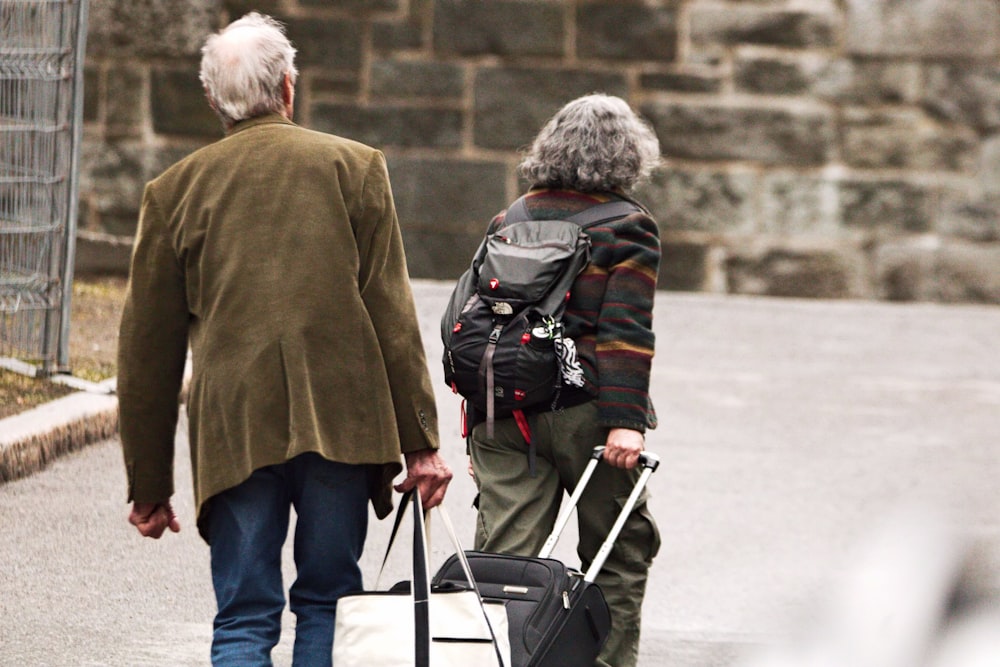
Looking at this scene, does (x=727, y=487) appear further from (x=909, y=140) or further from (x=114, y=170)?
(x=114, y=170)

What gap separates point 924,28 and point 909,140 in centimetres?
74

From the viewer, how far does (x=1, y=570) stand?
5320mm

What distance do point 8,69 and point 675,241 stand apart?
4861mm

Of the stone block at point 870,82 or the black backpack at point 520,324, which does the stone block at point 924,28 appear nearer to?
the stone block at point 870,82

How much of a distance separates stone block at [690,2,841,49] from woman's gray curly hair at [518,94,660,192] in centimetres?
662

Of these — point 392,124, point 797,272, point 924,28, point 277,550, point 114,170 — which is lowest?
point 797,272

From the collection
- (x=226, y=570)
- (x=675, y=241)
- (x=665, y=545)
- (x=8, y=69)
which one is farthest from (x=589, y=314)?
(x=675, y=241)

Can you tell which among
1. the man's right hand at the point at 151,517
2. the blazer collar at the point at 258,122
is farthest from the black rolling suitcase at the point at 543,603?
the blazer collar at the point at 258,122

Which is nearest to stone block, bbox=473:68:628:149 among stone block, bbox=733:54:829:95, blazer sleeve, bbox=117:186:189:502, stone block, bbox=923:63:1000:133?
stone block, bbox=733:54:829:95

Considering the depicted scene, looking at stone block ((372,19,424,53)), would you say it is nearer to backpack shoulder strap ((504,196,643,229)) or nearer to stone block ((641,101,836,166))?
stone block ((641,101,836,166))

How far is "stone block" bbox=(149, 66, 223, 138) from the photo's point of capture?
10602 mm

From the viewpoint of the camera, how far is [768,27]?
10.6 m

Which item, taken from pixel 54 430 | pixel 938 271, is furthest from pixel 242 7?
pixel 938 271

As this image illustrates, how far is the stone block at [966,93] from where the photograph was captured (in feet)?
34.8
